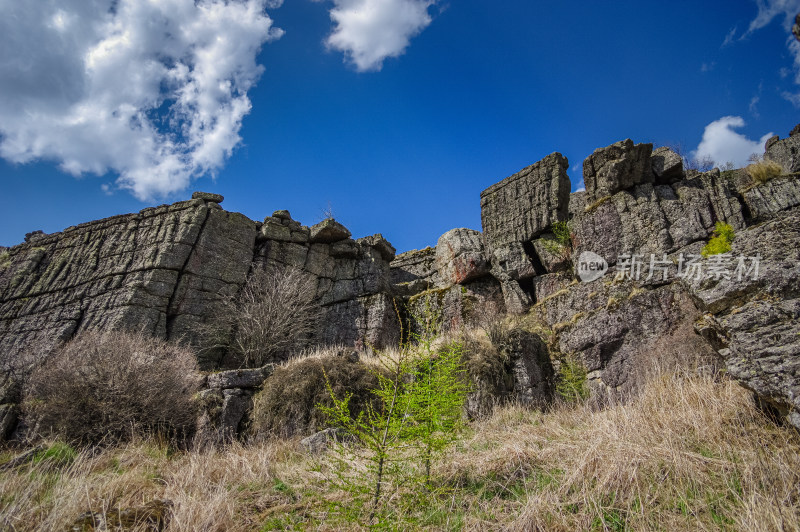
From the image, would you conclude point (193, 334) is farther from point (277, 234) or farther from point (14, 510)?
point (14, 510)

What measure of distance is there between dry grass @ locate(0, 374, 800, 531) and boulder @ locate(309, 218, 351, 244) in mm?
13433

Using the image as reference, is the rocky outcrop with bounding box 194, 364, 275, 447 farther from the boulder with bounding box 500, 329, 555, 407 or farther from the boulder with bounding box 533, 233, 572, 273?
the boulder with bounding box 533, 233, 572, 273

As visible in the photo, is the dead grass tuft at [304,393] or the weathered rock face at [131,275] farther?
the weathered rock face at [131,275]

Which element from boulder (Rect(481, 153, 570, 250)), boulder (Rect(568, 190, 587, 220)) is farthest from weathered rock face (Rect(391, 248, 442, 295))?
boulder (Rect(568, 190, 587, 220))

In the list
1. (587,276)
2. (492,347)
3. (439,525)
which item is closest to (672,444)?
(439,525)

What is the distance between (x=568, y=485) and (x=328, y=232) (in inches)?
621

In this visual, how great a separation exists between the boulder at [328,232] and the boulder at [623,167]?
10505 millimetres

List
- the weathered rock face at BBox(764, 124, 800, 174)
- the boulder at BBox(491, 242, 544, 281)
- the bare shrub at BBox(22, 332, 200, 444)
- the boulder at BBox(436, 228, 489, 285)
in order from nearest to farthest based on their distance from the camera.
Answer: the bare shrub at BBox(22, 332, 200, 444)
the weathered rock face at BBox(764, 124, 800, 174)
the boulder at BBox(491, 242, 544, 281)
the boulder at BBox(436, 228, 489, 285)

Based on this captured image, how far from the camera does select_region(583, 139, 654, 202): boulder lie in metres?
12.9

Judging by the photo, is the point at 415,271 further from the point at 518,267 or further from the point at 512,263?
the point at 518,267

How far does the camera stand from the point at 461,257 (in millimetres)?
16625

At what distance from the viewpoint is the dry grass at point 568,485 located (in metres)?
2.99

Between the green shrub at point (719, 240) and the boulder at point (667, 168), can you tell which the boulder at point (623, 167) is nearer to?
the boulder at point (667, 168)

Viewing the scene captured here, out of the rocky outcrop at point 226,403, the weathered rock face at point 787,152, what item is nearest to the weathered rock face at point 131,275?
the rocky outcrop at point 226,403
